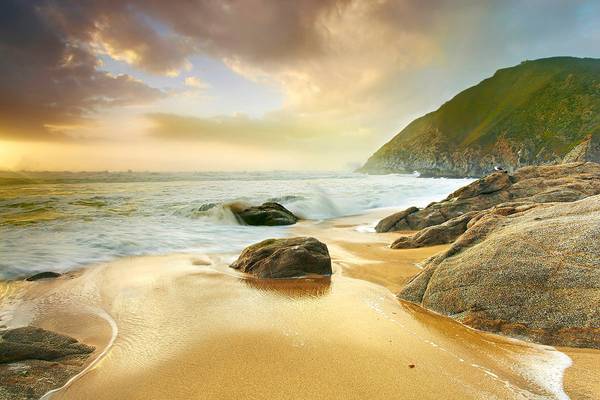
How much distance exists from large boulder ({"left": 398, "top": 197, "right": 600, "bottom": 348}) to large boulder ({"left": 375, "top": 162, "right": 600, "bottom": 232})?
25.9ft

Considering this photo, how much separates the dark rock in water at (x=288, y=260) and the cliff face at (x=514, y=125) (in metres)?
78.3

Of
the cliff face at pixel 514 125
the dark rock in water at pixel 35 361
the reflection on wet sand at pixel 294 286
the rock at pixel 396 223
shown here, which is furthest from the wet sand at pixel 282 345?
the cliff face at pixel 514 125

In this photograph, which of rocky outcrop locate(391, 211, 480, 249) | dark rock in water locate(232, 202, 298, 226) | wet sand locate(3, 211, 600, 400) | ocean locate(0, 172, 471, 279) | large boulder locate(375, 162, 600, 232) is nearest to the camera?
wet sand locate(3, 211, 600, 400)

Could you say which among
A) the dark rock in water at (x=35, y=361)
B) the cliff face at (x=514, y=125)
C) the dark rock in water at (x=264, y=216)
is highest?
the cliff face at (x=514, y=125)

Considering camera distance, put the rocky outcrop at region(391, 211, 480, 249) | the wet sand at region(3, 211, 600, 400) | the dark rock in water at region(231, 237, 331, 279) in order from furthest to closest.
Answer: the rocky outcrop at region(391, 211, 480, 249) → the dark rock in water at region(231, 237, 331, 279) → the wet sand at region(3, 211, 600, 400)

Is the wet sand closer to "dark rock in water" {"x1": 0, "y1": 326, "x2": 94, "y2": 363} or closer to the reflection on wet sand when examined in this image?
the reflection on wet sand

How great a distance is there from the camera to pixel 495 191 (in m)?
13.8

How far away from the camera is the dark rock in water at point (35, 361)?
2.92 m

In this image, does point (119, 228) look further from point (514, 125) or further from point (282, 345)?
point (514, 125)

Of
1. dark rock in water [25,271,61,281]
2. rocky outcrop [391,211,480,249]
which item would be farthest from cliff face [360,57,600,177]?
dark rock in water [25,271,61,281]

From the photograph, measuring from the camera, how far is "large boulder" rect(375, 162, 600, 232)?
1298 centimetres

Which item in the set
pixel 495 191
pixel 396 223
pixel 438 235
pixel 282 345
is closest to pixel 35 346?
pixel 282 345

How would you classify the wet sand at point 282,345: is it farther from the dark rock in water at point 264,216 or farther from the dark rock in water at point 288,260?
the dark rock in water at point 264,216

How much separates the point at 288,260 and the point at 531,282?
4.55 meters
